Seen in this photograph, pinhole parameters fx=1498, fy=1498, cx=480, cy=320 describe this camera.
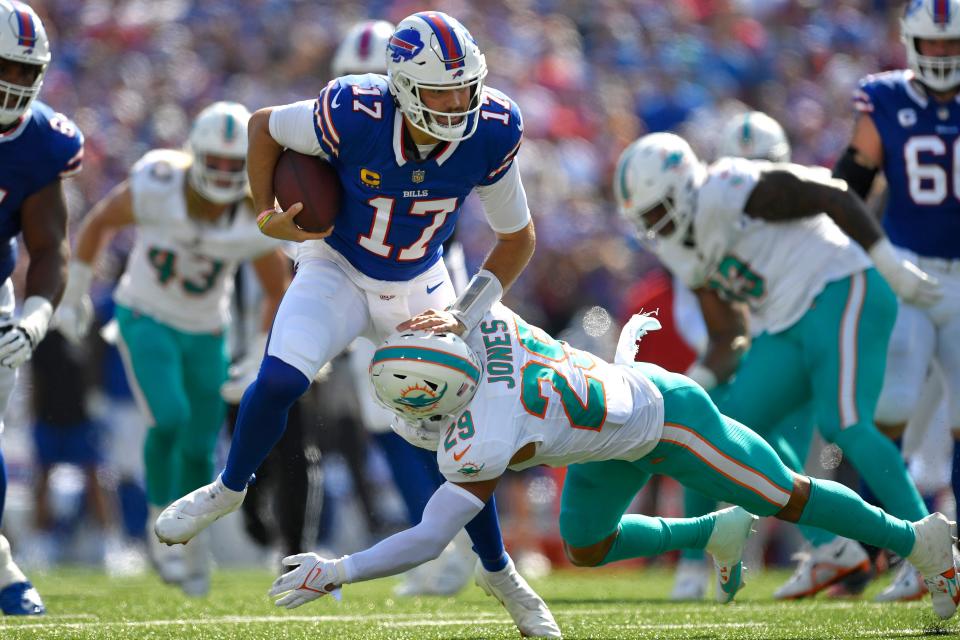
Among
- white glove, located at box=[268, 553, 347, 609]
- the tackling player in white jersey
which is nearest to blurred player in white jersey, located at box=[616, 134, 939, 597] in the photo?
the tackling player in white jersey

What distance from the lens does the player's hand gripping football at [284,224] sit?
4297 millimetres

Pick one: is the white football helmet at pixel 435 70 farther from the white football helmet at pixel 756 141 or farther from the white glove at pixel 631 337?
the white football helmet at pixel 756 141

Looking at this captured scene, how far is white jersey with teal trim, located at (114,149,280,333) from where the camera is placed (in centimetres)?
665

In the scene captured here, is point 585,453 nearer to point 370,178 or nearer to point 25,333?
point 370,178

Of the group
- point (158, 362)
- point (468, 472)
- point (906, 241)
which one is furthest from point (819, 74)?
point (468, 472)

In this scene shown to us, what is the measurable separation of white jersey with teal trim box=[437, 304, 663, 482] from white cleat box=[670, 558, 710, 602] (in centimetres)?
192

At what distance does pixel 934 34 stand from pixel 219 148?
2.97 meters

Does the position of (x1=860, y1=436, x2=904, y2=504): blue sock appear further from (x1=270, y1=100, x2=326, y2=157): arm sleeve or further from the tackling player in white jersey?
(x1=270, y1=100, x2=326, y2=157): arm sleeve

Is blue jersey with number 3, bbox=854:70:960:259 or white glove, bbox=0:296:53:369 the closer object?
white glove, bbox=0:296:53:369

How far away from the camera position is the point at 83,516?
8.97m

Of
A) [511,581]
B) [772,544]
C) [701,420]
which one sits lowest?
[772,544]

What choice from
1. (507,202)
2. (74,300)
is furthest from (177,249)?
(507,202)

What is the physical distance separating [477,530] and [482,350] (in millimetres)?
590

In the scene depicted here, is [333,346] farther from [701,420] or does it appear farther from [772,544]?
[772,544]
